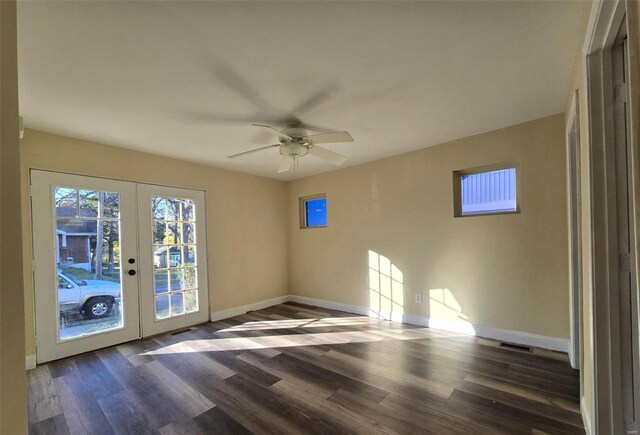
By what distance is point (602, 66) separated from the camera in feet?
4.55

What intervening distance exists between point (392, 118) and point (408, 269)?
216cm

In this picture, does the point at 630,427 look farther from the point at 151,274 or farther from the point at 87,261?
the point at 87,261

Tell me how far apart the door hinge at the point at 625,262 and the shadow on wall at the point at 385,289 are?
2638 mm

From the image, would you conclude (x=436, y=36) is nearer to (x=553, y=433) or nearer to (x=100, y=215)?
(x=553, y=433)

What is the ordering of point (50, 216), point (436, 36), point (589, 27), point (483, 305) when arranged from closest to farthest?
point (589, 27), point (436, 36), point (50, 216), point (483, 305)

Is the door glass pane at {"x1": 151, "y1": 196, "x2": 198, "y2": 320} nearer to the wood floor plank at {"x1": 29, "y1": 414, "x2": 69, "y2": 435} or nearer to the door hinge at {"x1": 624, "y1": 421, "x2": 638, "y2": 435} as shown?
the wood floor plank at {"x1": 29, "y1": 414, "x2": 69, "y2": 435}

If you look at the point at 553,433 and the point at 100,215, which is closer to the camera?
the point at 553,433

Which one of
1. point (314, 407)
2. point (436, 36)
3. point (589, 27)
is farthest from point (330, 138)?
point (314, 407)

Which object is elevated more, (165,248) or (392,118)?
(392,118)

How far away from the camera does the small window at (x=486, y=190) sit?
3.12 meters

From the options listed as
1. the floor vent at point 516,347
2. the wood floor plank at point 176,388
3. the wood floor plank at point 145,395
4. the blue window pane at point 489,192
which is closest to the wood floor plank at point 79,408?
the wood floor plank at point 145,395

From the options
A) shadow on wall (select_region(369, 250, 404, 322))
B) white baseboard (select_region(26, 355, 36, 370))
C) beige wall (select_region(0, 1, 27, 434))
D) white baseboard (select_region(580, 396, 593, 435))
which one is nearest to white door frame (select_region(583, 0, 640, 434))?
white baseboard (select_region(580, 396, 593, 435))

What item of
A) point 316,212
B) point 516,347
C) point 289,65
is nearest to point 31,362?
point 289,65

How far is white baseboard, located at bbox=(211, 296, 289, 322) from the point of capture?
4242 millimetres
